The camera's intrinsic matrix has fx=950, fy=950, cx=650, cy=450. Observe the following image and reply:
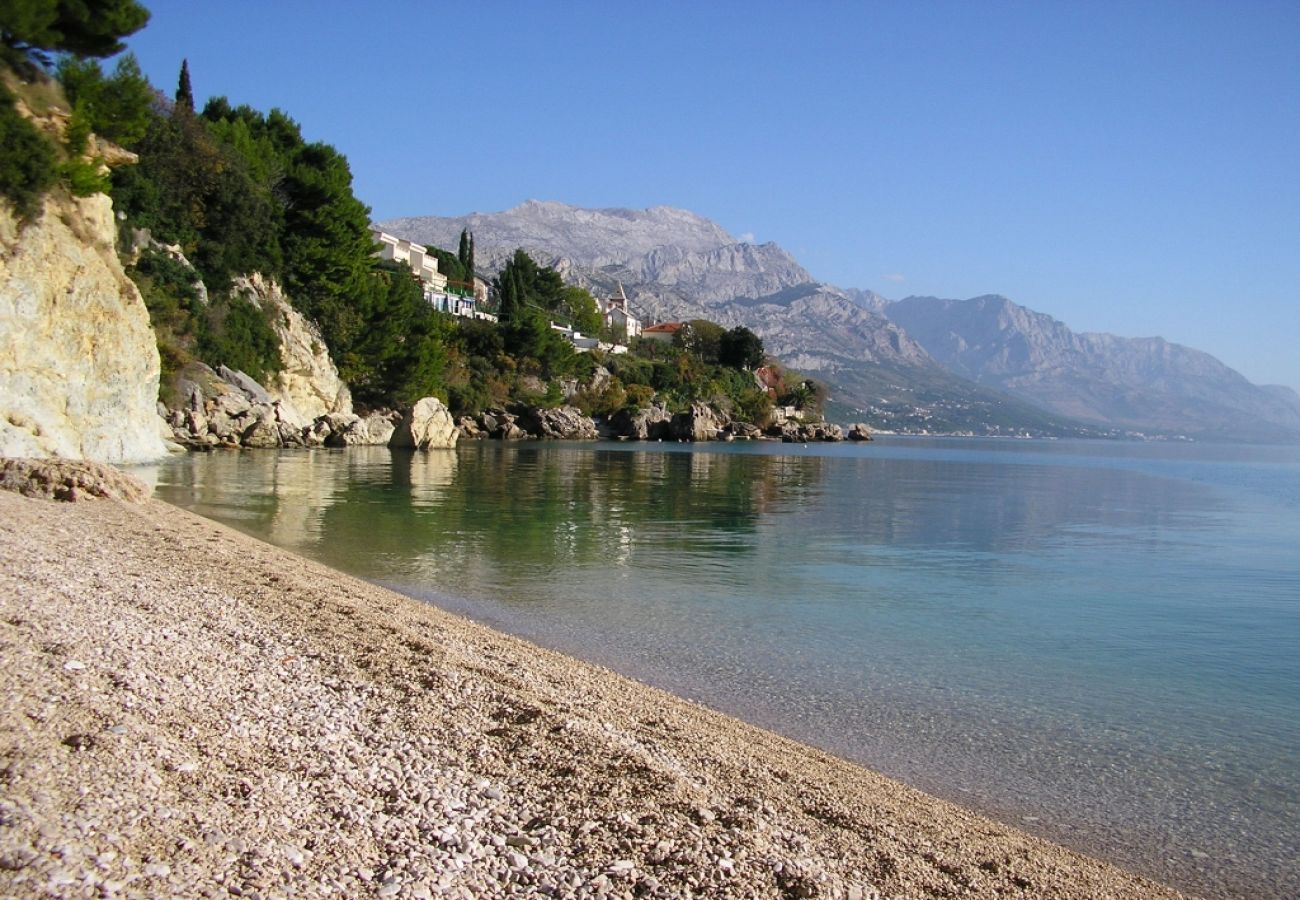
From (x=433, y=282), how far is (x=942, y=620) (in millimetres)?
110466

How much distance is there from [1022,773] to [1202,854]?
1.65 meters

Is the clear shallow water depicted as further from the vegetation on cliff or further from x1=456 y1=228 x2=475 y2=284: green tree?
x1=456 y1=228 x2=475 y2=284: green tree

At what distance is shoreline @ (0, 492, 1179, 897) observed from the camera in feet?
15.9

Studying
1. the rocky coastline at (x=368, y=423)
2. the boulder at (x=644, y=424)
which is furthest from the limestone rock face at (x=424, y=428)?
the boulder at (x=644, y=424)

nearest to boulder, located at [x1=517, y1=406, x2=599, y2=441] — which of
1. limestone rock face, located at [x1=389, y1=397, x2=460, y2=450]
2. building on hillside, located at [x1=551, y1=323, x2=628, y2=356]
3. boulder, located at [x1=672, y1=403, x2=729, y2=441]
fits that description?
boulder, located at [x1=672, y1=403, x2=729, y2=441]

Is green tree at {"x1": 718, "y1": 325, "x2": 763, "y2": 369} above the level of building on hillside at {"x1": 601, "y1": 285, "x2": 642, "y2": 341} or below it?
below

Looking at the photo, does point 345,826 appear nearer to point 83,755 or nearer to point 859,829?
point 83,755

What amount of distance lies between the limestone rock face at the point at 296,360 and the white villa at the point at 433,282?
41820 mm

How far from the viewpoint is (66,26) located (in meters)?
35.2

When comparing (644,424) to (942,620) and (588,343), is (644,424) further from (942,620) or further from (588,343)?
(942,620)

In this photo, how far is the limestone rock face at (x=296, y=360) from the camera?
2355 inches

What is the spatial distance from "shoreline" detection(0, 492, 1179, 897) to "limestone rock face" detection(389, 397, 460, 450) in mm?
55012

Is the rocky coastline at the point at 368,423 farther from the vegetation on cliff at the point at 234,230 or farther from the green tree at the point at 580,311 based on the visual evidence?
the green tree at the point at 580,311

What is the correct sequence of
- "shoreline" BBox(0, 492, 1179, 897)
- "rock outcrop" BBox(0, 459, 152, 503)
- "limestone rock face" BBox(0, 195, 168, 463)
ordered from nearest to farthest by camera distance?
"shoreline" BBox(0, 492, 1179, 897) → "rock outcrop" BBox(0, 459, 152, 503) → "limestone rock face" BBox(0, 195, 168, 463)
